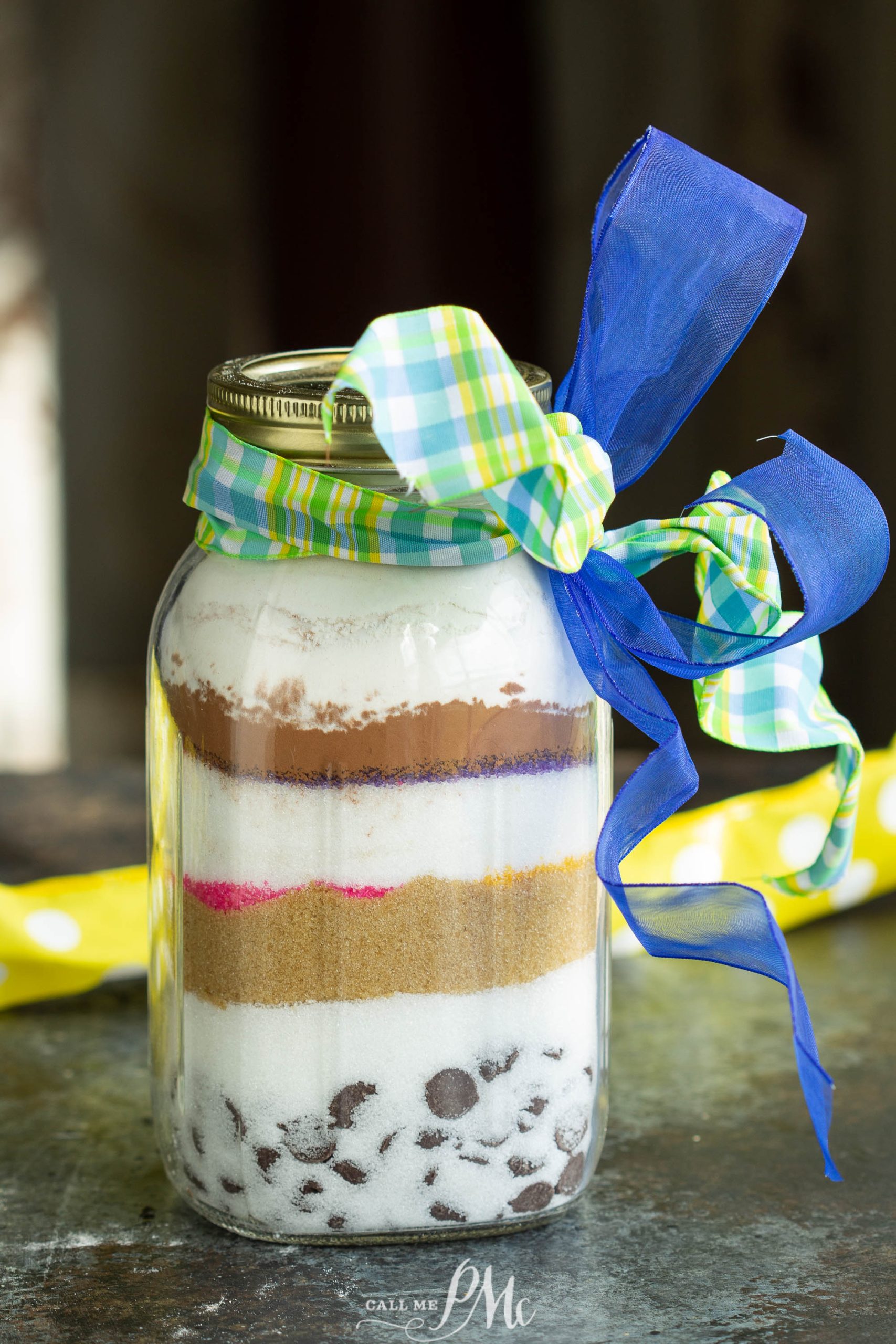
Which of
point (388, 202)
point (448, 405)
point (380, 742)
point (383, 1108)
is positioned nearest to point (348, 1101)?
point (383, 1108)

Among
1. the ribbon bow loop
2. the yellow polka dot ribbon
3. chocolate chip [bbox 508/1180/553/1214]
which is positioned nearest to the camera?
the ribbon bow loop

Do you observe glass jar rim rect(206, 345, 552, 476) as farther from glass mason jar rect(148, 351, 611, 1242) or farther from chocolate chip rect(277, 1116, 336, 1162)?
chocolate chip rect(277, 1116, 336, 1162)

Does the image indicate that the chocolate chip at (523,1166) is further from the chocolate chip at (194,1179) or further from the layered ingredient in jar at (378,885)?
the chocolate chip at (194,1179)

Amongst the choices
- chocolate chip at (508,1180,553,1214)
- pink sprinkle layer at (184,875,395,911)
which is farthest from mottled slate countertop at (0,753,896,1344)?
pink sprinkle layer at (184,875,395,911)

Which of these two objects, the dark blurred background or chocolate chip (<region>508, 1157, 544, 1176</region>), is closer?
chocolate chip (<region>508, 1157, 544, 1176</region>)

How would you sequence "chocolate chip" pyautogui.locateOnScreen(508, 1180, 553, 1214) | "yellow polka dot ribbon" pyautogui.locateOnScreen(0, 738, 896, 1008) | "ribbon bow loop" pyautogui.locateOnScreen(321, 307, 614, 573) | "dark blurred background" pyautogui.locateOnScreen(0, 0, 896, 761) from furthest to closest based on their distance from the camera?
1. "dark blurred background" pyautogui.locateOnScreen(0, 0, 896, 761)
2. "yellow polka dot ribbon" pyautogui.locateOnScreen(0, 738, 896, 1008)
3. "chocolate chip" pyautogui.locateOnScreen(508, 1180, 553, 1214)
4. "ribbon bow loop" pyautogui.locateOnScreen(321, 307, 614, 573)

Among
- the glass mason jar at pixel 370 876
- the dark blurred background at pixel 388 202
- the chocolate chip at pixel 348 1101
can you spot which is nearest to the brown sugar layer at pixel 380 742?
the glass mason jar at pixel 370 876

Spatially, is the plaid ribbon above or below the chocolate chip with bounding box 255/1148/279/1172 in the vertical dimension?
above

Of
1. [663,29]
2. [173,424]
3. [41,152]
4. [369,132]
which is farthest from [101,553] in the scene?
[663,29]

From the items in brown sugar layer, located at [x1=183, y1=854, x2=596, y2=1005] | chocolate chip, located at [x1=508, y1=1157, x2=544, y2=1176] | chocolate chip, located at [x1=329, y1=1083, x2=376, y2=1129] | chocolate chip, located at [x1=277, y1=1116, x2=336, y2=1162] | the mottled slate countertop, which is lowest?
the mottled slate countertop

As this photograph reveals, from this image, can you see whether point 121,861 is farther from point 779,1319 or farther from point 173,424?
point 173,424
